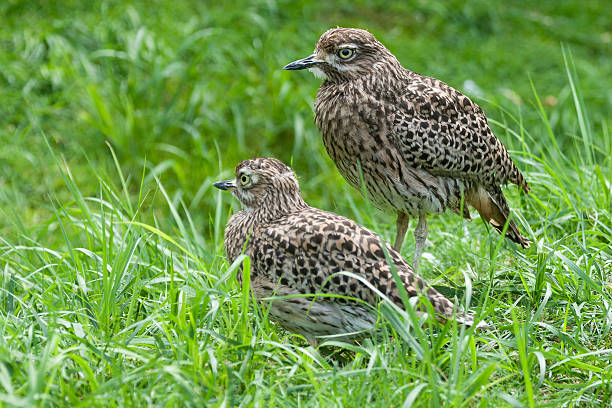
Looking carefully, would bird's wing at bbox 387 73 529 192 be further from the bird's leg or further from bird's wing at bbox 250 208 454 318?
bird's wing at bbox 250 208 454 318

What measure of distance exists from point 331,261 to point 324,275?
0.07 m

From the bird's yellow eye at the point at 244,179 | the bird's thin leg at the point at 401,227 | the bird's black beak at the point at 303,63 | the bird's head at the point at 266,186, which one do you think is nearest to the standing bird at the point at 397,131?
the bird's black beak at the point at 303,63

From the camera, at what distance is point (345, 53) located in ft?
13.9

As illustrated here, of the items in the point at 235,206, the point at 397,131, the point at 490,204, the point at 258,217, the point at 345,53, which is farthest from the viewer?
the point at 235,206

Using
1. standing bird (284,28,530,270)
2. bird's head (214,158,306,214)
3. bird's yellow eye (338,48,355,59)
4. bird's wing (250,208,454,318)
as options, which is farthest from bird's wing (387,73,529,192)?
bird's wing (250,208,454,318)

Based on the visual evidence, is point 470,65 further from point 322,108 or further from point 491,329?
point 491,329

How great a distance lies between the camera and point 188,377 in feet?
9.25

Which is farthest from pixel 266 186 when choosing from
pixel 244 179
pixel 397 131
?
pixel 397 131

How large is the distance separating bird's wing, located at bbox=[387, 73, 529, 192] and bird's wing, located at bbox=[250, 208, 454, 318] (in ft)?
2.45

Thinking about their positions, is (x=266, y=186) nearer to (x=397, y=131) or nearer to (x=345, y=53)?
(x=397, y=131)

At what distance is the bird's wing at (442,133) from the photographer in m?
4.11

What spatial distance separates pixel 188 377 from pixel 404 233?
2.08 metres

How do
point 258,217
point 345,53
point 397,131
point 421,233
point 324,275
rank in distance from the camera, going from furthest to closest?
point 421,233 → point 345,53 → point 397,131 → point 258,217 → point 324,275

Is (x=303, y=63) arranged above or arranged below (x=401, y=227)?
above
